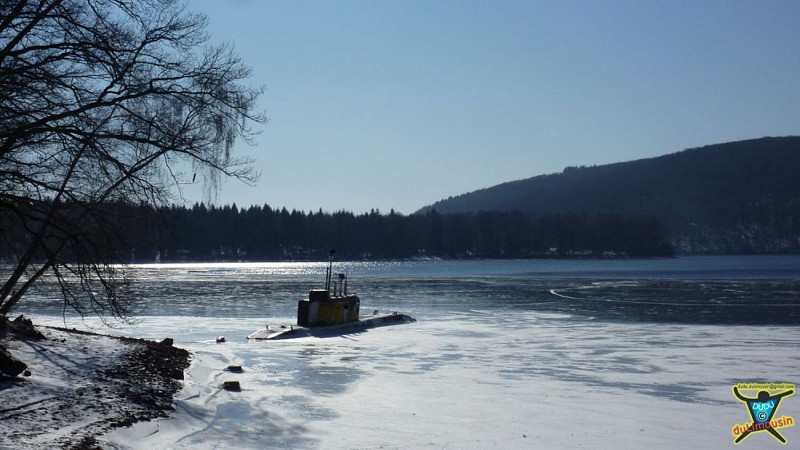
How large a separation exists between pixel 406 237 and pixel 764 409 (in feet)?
548

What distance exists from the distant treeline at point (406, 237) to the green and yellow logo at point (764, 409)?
134 m

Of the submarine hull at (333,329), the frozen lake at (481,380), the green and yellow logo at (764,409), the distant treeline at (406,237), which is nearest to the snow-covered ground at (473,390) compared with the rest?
the frozen lake at (481,380)

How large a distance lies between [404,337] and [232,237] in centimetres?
13596

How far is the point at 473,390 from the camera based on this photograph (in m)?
15.4

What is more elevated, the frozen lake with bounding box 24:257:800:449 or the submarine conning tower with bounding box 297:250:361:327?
the submarine conning tower with bounding box 297:250:361:327

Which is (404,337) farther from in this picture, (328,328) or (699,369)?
(699,369)

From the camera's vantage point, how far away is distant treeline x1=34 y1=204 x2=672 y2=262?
162m

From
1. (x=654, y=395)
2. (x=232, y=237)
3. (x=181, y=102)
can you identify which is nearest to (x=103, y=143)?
(x=181, y=102)

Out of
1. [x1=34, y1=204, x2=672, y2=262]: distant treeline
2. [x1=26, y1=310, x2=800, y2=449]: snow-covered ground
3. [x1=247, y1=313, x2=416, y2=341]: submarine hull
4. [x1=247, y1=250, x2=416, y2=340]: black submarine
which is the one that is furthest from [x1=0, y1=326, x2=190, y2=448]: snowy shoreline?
[x1=34, y1=204, x2=672, y2=262]: distant treeline

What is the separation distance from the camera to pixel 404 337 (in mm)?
27344

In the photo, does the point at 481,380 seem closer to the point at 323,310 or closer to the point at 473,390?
the point at 473,390

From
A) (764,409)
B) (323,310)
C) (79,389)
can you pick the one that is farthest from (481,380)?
(323,310)

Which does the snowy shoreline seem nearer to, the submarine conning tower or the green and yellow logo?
the green and yellow logo

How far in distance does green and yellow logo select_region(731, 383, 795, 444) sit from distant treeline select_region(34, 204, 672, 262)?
133718 mm
